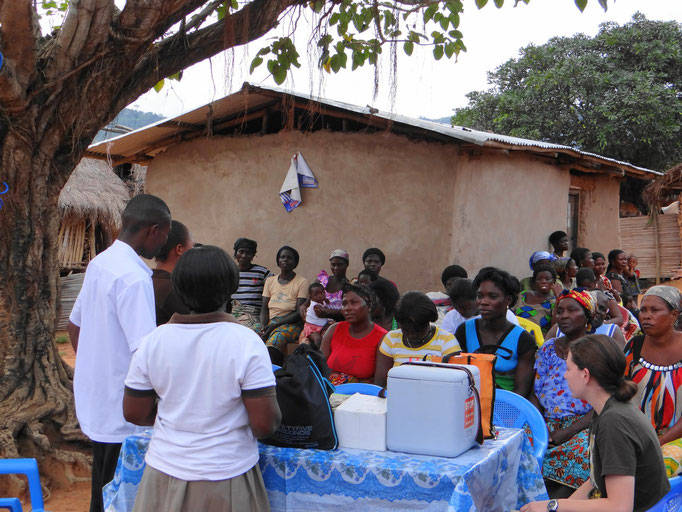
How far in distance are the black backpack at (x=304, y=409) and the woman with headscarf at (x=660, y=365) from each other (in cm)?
185

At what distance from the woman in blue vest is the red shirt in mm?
590

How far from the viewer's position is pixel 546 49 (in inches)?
750

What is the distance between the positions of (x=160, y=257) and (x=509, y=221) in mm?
5145

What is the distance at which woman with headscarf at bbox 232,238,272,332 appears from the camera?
7.02 meters

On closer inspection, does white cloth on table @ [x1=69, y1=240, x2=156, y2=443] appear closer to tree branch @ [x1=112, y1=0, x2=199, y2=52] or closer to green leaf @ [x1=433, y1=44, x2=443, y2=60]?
tree branch @ [x1=112, y1=0, x2=199, y2=52]

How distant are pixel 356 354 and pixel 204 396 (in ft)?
7.73

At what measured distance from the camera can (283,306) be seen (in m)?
6.74

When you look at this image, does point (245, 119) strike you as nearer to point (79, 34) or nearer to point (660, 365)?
point (79, 34)

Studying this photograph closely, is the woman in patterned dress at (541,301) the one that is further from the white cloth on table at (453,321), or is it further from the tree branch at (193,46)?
the tree branch at (193,46)

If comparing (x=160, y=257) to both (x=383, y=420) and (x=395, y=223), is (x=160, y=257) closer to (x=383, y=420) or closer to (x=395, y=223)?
(x=383, y=420)

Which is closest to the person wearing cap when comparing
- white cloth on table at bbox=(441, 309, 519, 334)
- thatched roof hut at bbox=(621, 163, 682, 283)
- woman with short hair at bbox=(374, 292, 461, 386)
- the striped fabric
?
the striped fabric

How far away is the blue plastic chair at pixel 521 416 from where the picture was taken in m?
3.30

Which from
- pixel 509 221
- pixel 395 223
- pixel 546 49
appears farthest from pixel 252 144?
pixel 546 49

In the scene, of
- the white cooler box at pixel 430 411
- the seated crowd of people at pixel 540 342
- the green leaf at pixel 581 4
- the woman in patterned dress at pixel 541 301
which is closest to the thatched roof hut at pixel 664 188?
the woman in patterned dress at pixel 541 301
